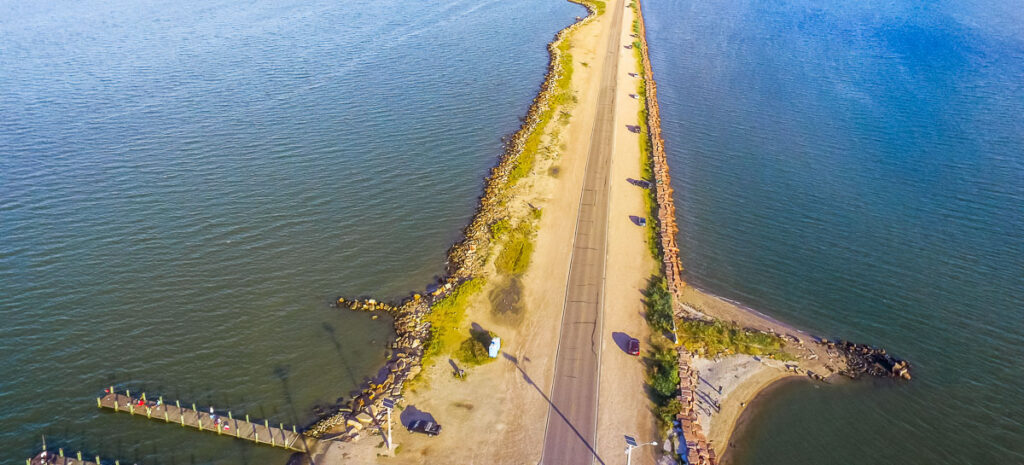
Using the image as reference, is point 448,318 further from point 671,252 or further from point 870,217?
point 870,217

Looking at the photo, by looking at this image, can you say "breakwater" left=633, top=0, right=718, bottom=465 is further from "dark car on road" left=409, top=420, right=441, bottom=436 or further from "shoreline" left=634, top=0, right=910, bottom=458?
"dark car on road" left=409, top=420, right=441, bottom=436

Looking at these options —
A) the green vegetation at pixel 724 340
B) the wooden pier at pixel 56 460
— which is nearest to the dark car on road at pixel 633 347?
the green vegetation at pixel 724 340

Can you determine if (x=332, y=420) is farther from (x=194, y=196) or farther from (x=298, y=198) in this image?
(x=194, y=196)

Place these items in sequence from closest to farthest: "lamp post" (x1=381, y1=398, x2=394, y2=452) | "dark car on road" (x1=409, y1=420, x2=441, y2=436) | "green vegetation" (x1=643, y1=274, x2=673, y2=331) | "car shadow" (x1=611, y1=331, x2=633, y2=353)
A: "lamp post" (x1=381, y1=398, x2=394, y2=452) < "dark car on road" (x1=409, y1=420, x2=441, y2=436) < "car shadow" (x1=611, y1=331, x2=633, y2=353) < "green vegetation" (x1=643, y1=274, x2=673, y2=331)

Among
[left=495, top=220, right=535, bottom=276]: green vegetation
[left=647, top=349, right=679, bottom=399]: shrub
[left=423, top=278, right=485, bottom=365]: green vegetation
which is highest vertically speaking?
[left=495, top=220, right=535, bottom=276]: green vegetation

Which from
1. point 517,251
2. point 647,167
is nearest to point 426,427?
point 517,251

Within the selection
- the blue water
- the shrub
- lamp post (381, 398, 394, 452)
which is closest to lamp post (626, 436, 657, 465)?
the shrub

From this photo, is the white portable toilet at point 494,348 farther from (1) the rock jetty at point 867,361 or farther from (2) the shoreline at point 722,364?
(1) the rock jetty at point 867,361

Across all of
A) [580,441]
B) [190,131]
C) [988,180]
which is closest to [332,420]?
[580,441]
